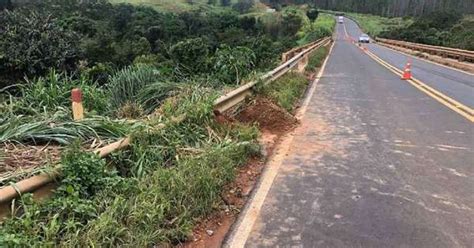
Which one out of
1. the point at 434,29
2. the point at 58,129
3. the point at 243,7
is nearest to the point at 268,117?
the point at 58,129

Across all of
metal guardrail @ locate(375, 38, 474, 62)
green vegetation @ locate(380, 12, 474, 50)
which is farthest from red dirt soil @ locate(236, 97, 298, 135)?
green vegetation @ locate(380, 12, 474, 50)

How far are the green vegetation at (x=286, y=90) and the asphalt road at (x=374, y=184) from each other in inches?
26.8

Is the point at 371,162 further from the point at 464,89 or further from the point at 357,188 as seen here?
the point at 464,89

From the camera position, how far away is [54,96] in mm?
7301

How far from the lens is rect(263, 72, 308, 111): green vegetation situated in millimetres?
10277

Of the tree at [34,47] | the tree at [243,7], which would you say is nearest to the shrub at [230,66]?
the tree at [34,47]

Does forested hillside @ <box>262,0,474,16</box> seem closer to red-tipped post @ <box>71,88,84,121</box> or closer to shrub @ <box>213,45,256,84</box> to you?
shrub @ <box>213,45,256,84</box>

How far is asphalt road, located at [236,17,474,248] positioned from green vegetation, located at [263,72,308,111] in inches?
26.8

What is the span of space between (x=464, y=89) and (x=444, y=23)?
2493 inches

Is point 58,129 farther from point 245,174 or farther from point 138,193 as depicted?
point 245,174

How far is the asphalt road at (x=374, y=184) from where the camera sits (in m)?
4.30

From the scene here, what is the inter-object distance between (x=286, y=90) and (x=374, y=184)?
20.9ft

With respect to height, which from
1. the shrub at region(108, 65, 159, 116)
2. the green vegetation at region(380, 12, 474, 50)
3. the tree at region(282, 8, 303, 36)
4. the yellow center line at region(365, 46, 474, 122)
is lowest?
the tree at region(282, 8, 303, 36)

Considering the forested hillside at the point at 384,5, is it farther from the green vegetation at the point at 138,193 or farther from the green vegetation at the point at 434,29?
the green vegetation at the point at 138,193
